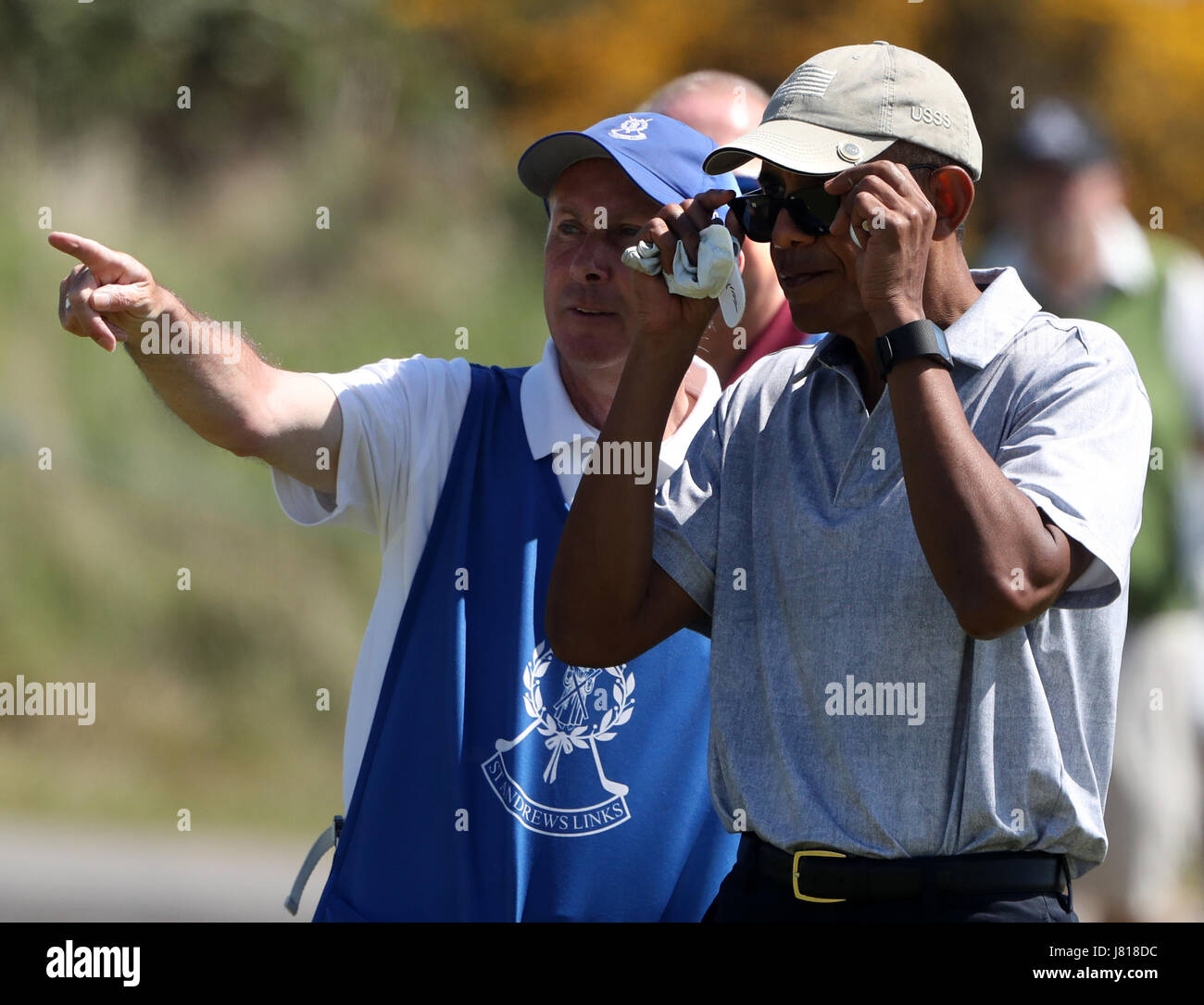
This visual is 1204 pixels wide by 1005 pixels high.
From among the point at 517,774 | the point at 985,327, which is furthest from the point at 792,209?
the point at 517,774

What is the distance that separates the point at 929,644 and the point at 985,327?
50 centimetres

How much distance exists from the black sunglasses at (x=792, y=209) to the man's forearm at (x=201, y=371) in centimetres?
91

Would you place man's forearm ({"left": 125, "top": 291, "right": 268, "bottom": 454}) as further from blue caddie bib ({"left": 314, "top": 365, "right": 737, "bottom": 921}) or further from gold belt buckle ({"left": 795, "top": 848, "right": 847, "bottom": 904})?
gold belt buckle ({"left": 795, "top": 848, "right": 847, "bottom": 904})

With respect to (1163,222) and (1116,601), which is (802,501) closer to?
(1116,601)

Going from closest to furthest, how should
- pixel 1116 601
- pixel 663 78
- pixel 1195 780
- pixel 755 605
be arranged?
pixel 1116 601
pixel 755 605
pixel 1195 780
pixel 663 78

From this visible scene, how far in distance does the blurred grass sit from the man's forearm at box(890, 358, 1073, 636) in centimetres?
634

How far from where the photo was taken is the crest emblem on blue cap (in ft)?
10.3

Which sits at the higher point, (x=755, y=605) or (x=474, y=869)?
(x=755, y=605)

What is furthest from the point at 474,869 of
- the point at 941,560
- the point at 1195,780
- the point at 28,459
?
the point at 28,459

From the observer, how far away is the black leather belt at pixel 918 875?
2.19m

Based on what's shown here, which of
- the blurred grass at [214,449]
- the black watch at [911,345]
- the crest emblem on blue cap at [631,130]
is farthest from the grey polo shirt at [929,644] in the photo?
the blurred grass at [214,449]

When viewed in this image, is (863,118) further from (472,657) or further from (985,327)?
(472,657)
